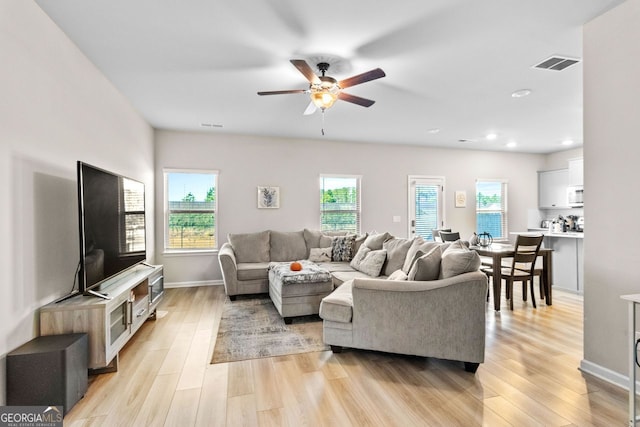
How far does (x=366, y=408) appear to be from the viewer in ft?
6.76

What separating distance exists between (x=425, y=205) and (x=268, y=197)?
11.3 ft

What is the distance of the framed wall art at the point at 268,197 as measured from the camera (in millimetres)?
5930

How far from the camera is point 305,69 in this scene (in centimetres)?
263

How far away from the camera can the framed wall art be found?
5.93m

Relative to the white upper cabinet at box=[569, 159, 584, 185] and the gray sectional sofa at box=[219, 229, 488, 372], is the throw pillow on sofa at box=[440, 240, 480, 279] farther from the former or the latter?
the white upper cabinet at box=[569, 159, 584, 185]

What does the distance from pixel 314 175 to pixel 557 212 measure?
5.82 meters

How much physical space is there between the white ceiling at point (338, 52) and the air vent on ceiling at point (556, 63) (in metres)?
0.08

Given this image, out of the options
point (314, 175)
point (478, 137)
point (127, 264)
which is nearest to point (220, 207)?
point (314, 175)

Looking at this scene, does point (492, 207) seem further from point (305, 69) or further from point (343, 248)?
point (305, 69)

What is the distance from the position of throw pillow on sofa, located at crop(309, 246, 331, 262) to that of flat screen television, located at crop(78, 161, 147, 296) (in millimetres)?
2570

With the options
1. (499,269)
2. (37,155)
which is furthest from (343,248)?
(37,155)

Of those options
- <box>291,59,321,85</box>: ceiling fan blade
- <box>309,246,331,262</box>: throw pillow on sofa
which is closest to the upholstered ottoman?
<box>309,246,331,262</box>: throw pillow on sofa

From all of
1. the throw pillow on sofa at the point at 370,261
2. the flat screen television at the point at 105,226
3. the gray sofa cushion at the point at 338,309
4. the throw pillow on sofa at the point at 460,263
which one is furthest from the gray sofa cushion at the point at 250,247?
the throw pillow on sofa at the point at 460,263

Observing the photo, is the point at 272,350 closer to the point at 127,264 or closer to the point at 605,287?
the point at 127,264
